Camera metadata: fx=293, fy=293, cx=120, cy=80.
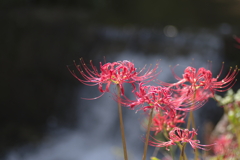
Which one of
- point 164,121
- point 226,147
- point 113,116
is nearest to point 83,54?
point 113,116

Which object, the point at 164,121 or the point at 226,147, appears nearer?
the point at 164,121

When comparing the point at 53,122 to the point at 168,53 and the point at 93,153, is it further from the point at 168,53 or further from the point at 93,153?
the point at 168,53

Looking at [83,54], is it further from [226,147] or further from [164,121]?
[164,121]

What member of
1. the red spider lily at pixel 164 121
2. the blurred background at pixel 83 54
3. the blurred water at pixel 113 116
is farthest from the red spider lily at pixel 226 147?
the blurred background at pixel 83 54

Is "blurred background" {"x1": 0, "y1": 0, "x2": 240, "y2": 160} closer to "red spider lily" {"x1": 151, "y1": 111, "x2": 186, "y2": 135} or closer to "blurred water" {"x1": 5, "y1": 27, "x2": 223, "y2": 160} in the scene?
"blurred water" {"x1": 5, "y1": 27, "x2": 223, "y2": 160}

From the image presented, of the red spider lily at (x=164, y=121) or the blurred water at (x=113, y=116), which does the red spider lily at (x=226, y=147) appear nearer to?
the red spider lily at (x=164, y=121)

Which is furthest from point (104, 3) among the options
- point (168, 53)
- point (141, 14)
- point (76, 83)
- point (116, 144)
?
point (116, 144)
